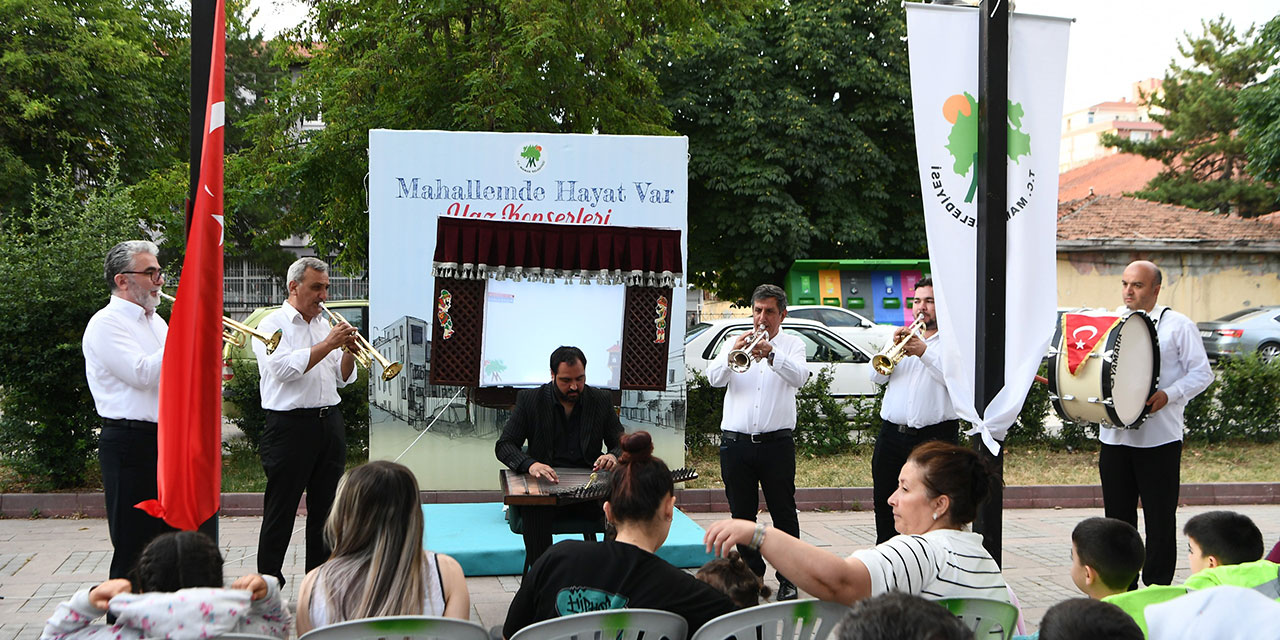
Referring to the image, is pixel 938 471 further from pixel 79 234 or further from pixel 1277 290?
pixel 1277 290

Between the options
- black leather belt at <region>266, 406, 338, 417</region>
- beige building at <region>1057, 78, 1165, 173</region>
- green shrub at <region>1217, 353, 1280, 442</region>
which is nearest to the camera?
black leather belt at <region>266, 406, 338, 417</region>

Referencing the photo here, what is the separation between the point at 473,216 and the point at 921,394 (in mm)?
3670

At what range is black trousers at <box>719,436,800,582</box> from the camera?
19.8 ft

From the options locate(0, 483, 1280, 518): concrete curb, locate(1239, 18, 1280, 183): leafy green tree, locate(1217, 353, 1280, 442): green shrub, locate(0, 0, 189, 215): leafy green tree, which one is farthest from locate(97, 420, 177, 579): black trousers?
locate(1239, 18, 1280, 183): leafy green tree

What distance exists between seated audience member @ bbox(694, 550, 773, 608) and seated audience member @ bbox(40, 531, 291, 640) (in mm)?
1604

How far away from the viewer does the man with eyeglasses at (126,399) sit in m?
4.87

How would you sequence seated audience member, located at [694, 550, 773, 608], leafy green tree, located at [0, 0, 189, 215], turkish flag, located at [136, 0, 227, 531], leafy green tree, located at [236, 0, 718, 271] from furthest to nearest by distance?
leafy green tree, located at [0, 0, 189, 215] < leafy green tree, located at [236, 0, 718, 271] < turkish flag, located at [136, 0, 227, 531] < seated audience member, located at [694, 550, 773, 608]

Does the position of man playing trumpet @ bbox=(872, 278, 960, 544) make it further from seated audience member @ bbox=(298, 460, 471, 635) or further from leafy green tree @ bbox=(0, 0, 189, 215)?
leafy green tree @ bbox=(0, 0, 189, 215)

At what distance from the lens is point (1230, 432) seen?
1122 cm

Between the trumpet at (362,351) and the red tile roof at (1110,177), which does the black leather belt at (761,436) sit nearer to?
the trumpet at (362,351)

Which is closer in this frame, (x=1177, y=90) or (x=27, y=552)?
(x=27, y=552)

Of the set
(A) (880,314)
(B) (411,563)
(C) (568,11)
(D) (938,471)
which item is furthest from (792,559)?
(A) (880,314)

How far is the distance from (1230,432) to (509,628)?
10606 millimetres

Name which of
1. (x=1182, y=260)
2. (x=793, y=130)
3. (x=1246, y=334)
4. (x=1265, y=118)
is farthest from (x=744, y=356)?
(x=1182, y=260)
